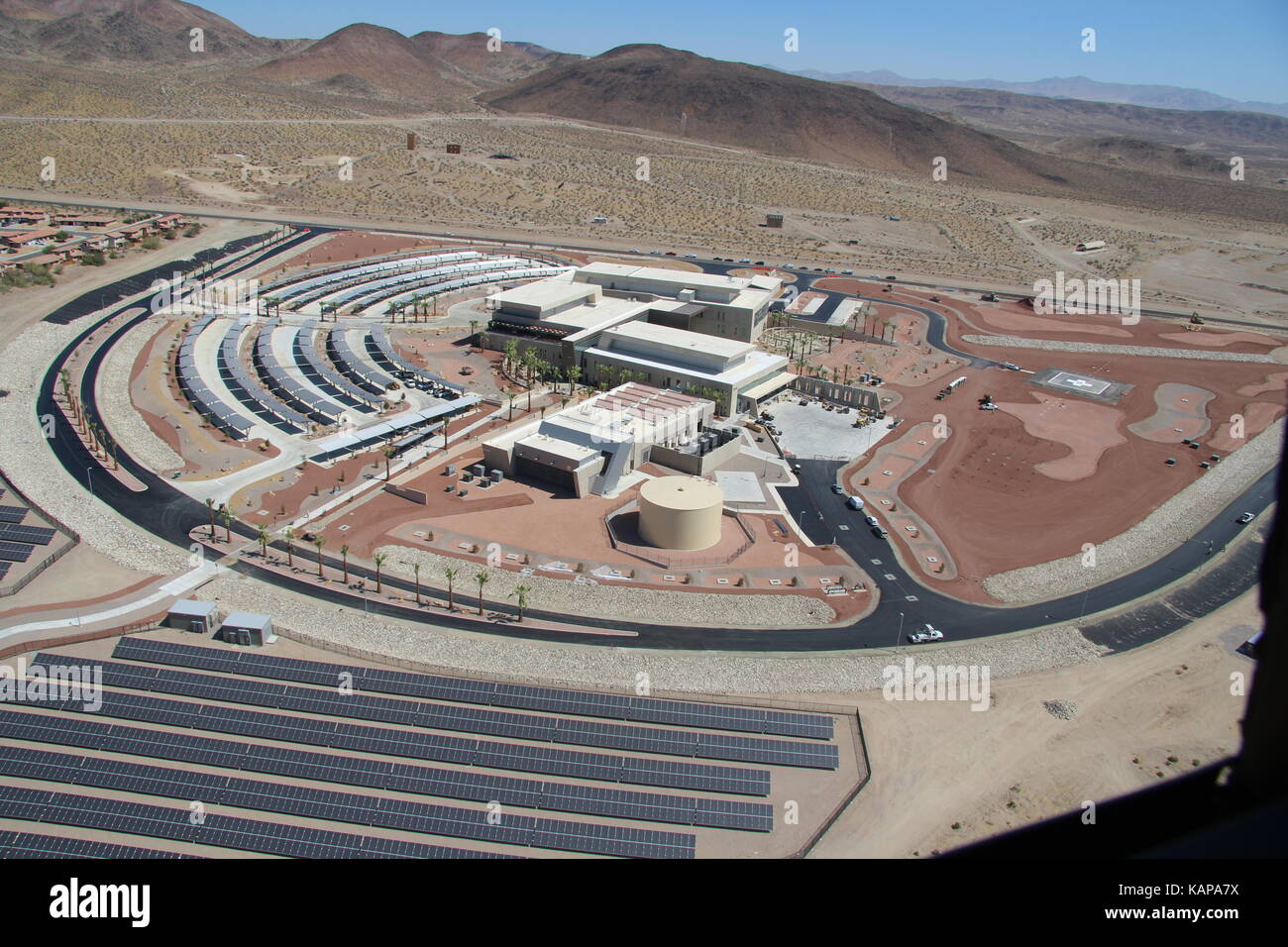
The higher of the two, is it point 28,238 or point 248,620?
point 28,238

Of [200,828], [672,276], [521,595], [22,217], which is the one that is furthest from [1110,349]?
[22,217]

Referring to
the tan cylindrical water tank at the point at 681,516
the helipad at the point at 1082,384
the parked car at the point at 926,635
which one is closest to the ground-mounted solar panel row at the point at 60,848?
the tan cylindrical water tank at the point at 681,516

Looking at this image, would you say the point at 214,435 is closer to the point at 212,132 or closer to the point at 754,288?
the point at 754,288

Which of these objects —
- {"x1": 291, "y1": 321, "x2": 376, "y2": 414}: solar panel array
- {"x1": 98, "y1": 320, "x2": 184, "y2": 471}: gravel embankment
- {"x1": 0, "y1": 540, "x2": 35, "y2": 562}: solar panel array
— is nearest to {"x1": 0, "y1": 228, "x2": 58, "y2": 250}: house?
{"x1": 98, "y1": 320, "x2": 184, "y2": 471}: gravel embankment

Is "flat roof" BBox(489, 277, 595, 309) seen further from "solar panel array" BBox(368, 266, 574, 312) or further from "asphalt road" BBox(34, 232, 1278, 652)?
"asphalt road" BBox(34, 232, 1278, 652)

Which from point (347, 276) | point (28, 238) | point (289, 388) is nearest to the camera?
A: point (289, 388)

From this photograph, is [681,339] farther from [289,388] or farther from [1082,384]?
[1082,384]
